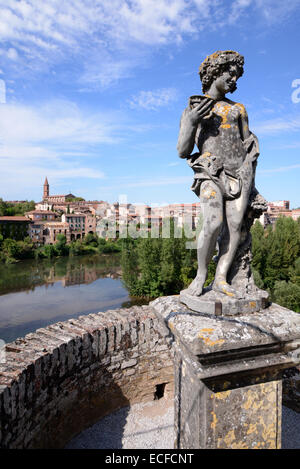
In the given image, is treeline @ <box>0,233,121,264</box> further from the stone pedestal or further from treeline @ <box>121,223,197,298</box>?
the stone pedestal

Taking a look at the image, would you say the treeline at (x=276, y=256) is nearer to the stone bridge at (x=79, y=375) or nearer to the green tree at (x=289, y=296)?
the green tree at (x=289, y=296)

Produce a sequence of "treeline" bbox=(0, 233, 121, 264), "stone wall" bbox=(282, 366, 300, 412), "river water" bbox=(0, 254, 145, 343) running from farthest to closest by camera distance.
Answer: "treeline" bbox=(0, 233, 121, 264), "river water" bbox=(0, 254, 145, 343), "stone wall" bbox=(282, 366, 300, 412)

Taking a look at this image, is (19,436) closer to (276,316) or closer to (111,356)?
(111,356)

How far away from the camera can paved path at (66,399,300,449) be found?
432 centimetres

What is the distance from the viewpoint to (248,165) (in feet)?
7.97

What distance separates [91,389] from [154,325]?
1.38 meters

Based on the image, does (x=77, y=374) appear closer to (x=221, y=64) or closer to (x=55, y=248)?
(x=221, y=64)

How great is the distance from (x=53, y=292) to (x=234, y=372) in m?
25.0

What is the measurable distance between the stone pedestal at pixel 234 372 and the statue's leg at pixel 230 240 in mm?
325

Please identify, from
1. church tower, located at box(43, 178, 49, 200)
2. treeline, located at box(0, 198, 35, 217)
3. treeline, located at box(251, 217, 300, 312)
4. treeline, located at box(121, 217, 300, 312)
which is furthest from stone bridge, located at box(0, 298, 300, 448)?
church tower, located at box(43, 178, 49, 200)

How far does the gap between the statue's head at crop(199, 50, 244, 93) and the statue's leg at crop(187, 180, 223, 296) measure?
87 cm

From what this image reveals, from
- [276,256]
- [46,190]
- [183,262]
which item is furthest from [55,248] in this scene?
[46,190]

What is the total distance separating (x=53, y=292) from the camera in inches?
991

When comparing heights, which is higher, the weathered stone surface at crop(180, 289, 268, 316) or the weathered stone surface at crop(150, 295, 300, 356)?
the weathered stone surface at crop(180, 289, 268, 316)
